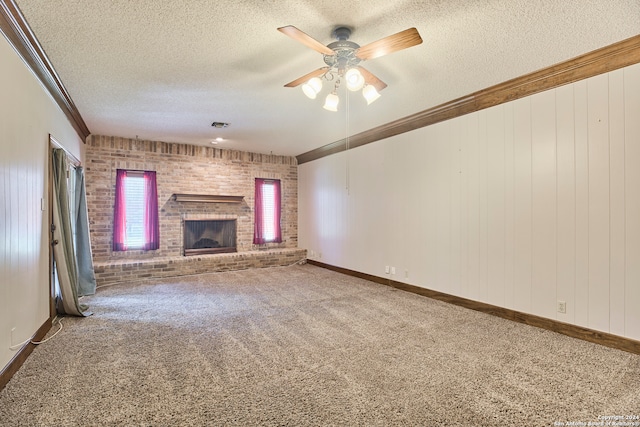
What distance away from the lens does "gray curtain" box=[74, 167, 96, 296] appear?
4.55 m

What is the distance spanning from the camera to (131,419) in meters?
1.80

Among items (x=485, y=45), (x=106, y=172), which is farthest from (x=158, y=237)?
(x=485, y=45)

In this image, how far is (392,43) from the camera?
2.13m

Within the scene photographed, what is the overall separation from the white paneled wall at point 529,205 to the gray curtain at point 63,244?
4.16 meters

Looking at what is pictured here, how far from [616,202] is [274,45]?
3.22 meters

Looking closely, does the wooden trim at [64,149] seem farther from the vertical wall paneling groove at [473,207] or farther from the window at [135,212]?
the vertical wall paneling groove at [473,207]

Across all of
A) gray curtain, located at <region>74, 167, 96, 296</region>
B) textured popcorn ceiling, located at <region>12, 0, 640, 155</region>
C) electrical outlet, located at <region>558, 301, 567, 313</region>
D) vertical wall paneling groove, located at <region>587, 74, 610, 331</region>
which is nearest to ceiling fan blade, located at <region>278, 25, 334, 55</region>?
textured popcorn ceiling, located at <region>12, 0, 640, 155</region>

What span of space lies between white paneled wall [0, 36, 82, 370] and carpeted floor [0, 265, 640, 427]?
1.22 feet

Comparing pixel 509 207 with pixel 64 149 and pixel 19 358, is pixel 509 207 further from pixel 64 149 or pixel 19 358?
pixel 64 149

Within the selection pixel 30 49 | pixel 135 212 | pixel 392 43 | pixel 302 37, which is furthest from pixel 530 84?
pixel 135 212

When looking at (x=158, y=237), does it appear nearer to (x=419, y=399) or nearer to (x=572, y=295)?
(x=419, y=399)

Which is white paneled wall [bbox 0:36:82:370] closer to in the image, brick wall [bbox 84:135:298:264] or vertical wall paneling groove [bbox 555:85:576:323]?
brick wall [bbox 84:135:298:264]

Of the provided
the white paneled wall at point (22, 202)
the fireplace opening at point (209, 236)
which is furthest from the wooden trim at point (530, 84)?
the white paneled wall at point (22, 202)

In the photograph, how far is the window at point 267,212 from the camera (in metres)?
7.19
